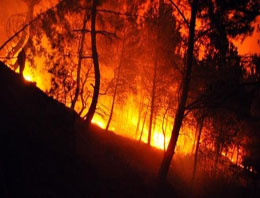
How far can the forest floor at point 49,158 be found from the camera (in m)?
7.59

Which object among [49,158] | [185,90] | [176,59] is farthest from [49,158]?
[176,59]

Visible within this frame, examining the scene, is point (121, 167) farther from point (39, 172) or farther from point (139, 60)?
point (139, 60)

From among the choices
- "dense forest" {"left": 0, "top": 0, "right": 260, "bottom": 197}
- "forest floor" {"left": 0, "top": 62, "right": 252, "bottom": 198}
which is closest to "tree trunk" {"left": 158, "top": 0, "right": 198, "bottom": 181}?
"dense forest" {"left": 0, "top": 0, "right": 260, "bottom": 197}

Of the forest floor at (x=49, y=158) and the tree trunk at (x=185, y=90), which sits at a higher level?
the tree trunk at (x=185, y=90)

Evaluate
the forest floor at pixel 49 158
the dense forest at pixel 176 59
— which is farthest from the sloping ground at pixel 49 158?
the dense forest at pixel 176 59

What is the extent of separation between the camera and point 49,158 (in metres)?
9.00

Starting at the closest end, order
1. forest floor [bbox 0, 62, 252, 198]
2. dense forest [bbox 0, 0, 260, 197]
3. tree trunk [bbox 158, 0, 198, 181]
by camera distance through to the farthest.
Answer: forest floor [bbox 0, 62, 252, 198], dense forest [bbox 0, 0, 260, 197], tree trunk [bbox 158, 0, 198, 181]

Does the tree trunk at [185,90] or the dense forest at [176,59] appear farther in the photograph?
the tree trunk at [185,90]

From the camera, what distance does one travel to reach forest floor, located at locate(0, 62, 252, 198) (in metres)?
7.59

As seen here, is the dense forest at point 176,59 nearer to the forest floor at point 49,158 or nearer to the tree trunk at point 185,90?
the tree trunk at point 185,90

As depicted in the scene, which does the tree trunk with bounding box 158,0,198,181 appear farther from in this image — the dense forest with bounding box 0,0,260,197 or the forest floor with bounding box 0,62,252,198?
the forest floor with bounding box 0,62,252,198

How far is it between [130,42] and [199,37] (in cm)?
1195

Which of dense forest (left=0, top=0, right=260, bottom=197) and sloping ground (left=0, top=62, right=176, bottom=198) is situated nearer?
sloping ground (left=0, top=62, right=176, bottom=198)

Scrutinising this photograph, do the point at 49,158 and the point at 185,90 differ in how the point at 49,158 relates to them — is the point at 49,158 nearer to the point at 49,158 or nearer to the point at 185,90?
the point at 49,158
